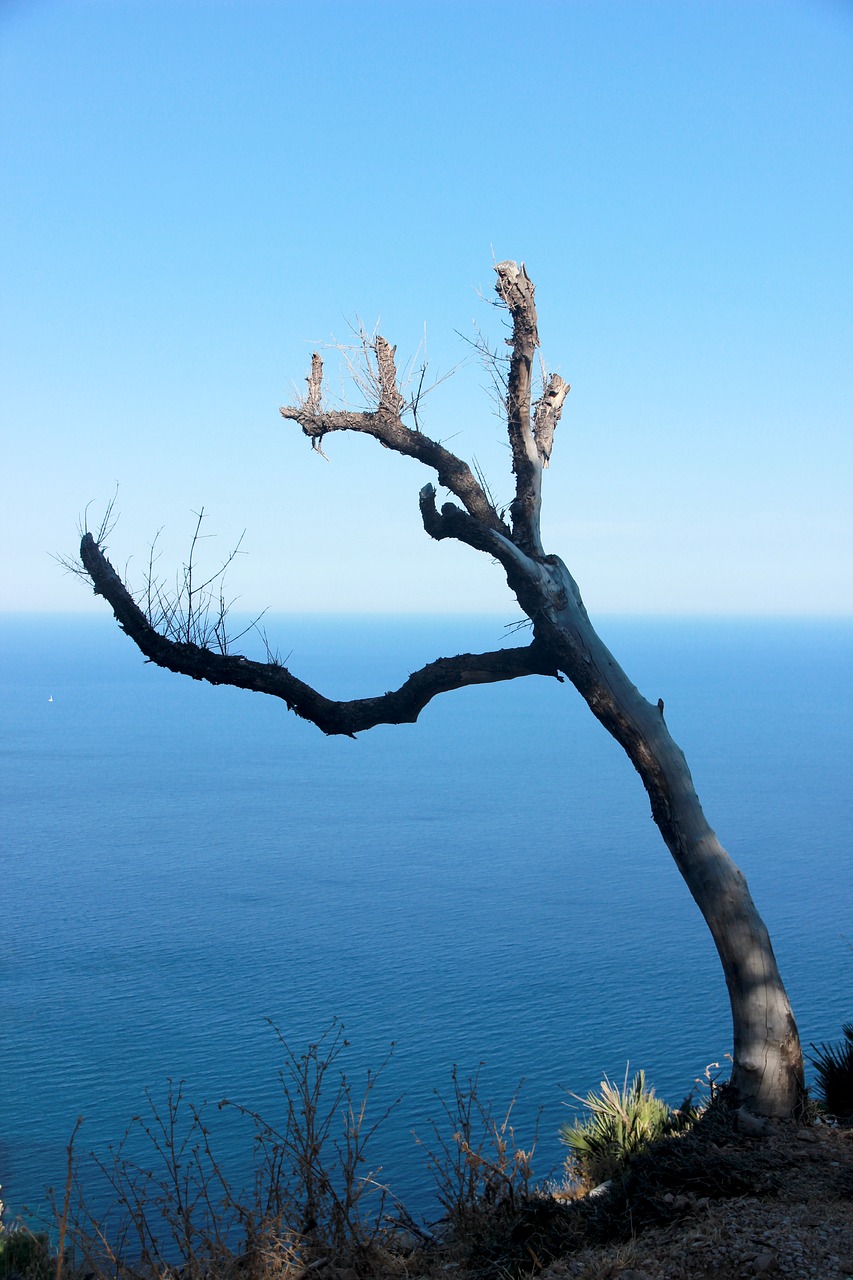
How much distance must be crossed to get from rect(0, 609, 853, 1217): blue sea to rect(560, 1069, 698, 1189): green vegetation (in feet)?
10.4

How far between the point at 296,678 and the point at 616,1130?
4437 mm

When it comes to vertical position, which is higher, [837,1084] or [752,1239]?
[752,1239]

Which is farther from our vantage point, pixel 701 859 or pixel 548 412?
pixel 548 412

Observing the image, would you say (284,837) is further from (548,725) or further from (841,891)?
(548,725)

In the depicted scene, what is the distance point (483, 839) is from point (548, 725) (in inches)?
2096

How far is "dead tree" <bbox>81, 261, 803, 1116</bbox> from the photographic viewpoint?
687cm

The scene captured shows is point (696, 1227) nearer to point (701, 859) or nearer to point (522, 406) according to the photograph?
point (701, 859)

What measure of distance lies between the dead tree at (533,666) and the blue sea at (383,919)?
3972 mm

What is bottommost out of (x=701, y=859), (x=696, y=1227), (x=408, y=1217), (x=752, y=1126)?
(x=408, y=1217)

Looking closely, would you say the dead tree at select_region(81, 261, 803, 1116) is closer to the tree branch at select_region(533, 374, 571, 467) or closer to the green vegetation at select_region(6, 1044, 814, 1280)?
the tree branch at select_region(533, 374, 571, 467)

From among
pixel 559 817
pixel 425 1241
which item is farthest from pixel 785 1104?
pixel 559 817

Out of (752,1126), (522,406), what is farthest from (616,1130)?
(522,406)

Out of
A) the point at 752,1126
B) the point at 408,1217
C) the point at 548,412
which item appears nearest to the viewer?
the point at 408,1217

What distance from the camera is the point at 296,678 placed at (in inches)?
303
